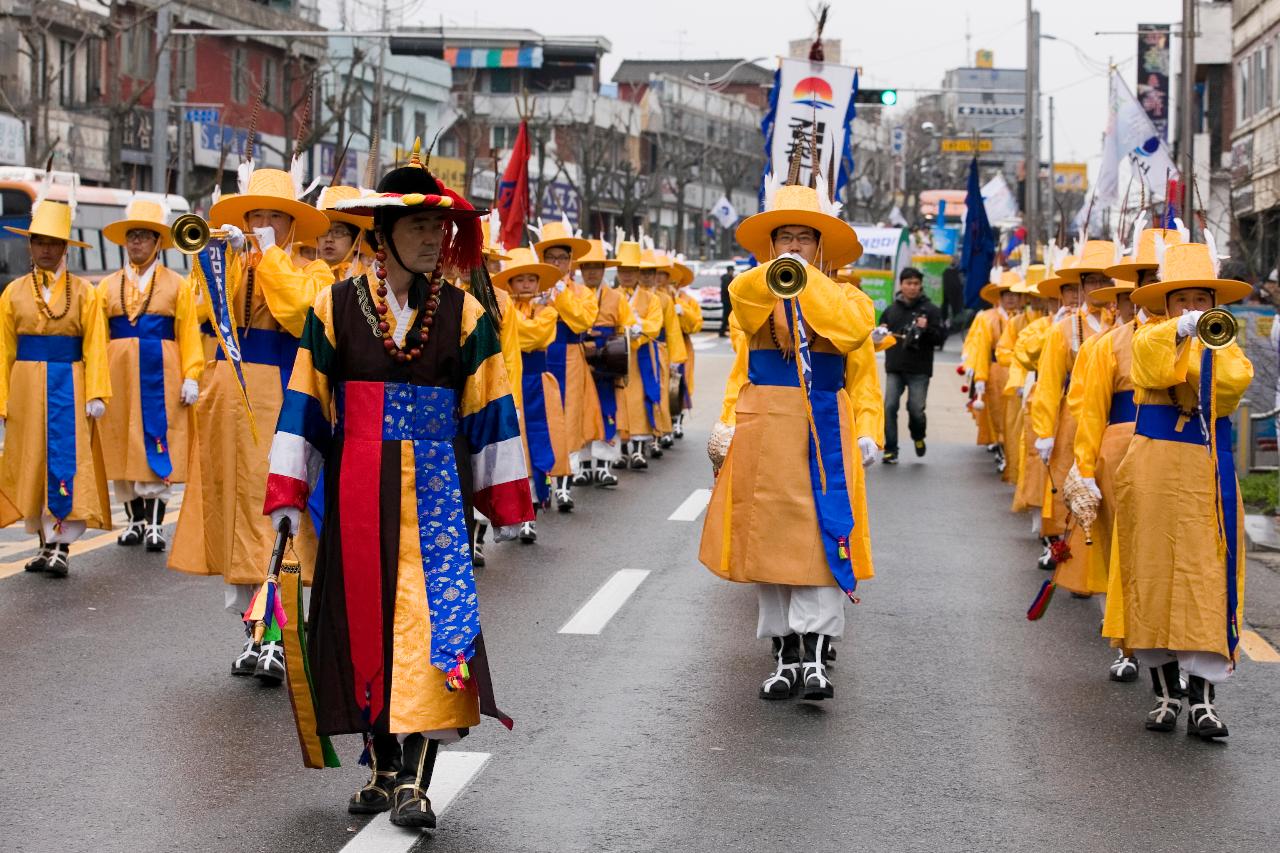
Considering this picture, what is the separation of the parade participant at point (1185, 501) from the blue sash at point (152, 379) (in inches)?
249

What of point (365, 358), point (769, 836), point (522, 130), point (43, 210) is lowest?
point (769, 836)

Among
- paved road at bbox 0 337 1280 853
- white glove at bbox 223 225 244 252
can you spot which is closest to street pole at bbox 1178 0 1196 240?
paved road at bbox 0 337 1280 853

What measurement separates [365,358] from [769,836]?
180cm

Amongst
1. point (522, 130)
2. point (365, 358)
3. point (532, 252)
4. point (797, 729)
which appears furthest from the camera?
point (522, 130)

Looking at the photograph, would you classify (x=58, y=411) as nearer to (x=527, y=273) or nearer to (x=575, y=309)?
(x=527, y=273)

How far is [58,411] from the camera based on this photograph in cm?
1040

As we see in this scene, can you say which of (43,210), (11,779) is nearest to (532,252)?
(43,210)

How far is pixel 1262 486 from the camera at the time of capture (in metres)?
15.0

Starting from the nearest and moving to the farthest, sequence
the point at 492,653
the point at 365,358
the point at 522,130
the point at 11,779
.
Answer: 1. the point at 365,358
2. the point at 11,779
3. the point at 492,653
4. the point at 522,130

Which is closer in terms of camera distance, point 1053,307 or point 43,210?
point 43,210

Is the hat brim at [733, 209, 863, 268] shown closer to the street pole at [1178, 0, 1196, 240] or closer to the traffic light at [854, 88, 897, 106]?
the street pole at [1178, 0, 1196, 240]

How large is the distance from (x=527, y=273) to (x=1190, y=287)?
6.33 m

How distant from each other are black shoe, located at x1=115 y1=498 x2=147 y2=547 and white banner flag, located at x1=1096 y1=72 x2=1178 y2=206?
11070mm

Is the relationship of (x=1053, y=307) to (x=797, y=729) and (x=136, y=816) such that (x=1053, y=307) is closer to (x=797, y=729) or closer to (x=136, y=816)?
(x=797, y=729)
